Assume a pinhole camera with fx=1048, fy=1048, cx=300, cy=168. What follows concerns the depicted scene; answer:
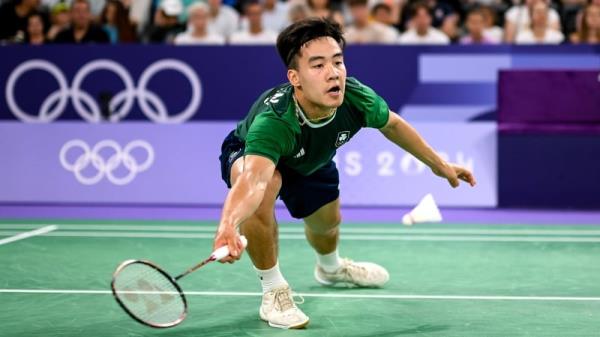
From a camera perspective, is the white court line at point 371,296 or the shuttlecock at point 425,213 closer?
the shuttlecock at point 425,213

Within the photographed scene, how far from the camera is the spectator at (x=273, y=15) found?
42.9 feet

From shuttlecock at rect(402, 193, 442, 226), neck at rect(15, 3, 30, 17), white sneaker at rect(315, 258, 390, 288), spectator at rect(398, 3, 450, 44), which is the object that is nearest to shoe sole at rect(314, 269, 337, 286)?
white sneaker at rect(315, 258, 390, 288)

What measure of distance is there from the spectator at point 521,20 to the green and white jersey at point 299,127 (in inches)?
281

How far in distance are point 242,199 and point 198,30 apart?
772 cm

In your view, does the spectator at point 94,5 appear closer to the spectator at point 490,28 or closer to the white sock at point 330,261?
the spectator at point 490,28

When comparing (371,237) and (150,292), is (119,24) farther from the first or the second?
(150,292)

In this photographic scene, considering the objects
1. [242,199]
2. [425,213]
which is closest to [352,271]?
[425,213]

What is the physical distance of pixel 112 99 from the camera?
1169 centimetres

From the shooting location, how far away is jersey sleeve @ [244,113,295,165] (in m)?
5.16

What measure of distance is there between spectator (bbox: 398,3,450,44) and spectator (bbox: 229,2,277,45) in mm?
1575

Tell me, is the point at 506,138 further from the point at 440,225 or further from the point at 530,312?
the point at 530,312

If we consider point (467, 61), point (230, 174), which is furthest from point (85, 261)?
point (467, 61)

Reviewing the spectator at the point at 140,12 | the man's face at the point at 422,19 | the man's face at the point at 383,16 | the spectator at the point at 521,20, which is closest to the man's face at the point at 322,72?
the man's face at the point at 422,19

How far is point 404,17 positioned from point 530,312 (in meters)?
7.86
